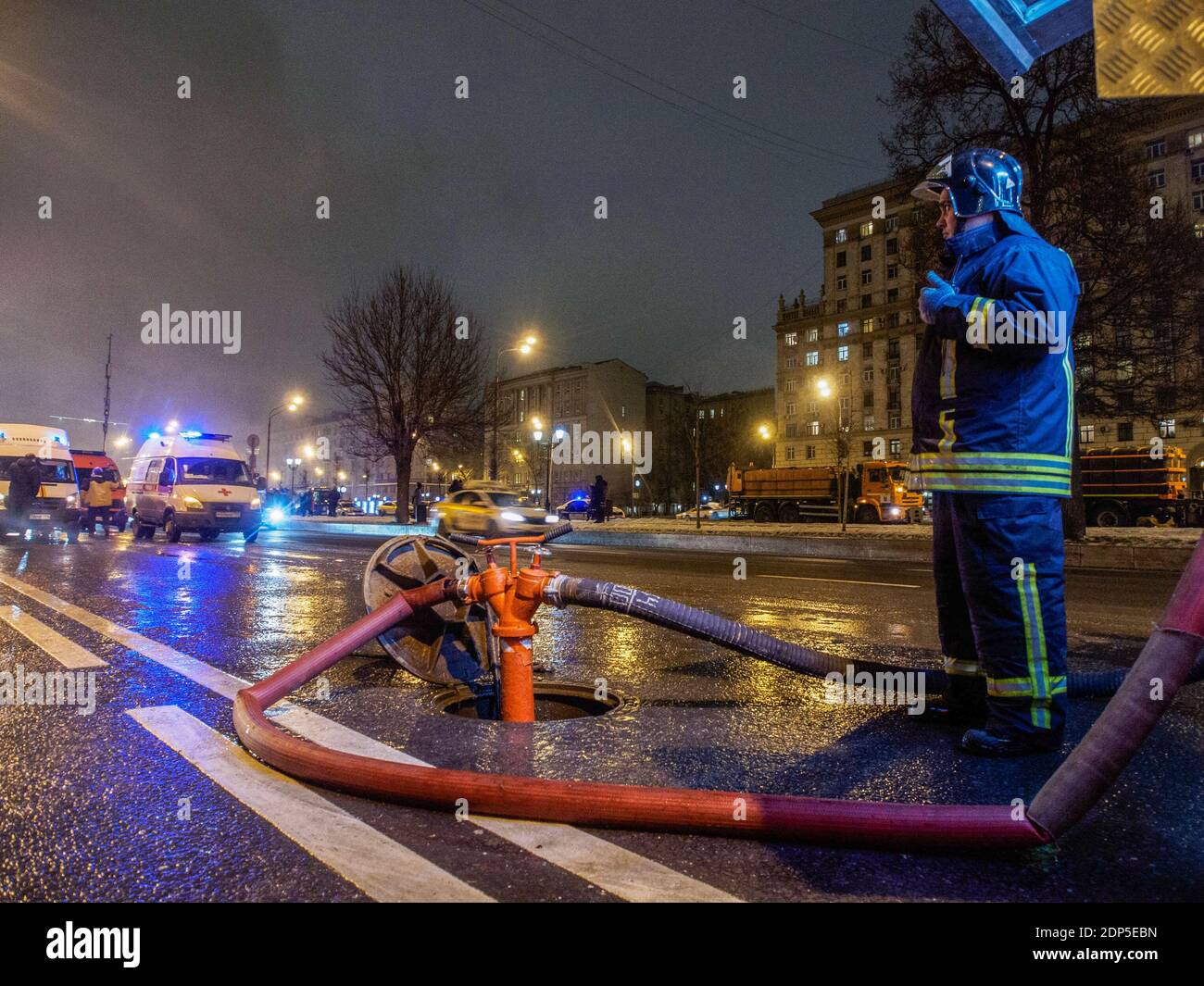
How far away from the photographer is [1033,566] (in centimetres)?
258

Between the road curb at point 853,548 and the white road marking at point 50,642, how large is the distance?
29.6ft

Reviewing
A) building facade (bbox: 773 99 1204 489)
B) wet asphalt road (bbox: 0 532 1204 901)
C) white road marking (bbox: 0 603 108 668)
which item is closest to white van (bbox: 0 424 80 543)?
white road marking (bbox: 0 603 108 668)

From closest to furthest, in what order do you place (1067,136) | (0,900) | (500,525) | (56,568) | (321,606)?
(0,900) < (321,606) < (56,568) < (1067,136) < (500,525)

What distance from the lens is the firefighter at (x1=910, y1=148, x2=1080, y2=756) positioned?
2584mm

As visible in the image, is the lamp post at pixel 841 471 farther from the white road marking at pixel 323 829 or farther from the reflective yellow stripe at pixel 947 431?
the white road marking at pixel 323 829

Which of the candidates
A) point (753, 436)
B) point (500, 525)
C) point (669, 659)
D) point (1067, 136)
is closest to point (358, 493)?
point (753, 436)

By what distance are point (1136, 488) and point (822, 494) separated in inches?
521

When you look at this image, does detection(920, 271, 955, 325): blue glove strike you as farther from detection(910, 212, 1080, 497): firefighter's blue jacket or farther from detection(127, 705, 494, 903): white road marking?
detection(127, 705, 494, 903): white road marking

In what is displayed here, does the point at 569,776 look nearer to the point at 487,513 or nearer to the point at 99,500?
the point at 487,513

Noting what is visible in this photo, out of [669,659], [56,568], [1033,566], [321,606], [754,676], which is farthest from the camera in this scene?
[56,568]

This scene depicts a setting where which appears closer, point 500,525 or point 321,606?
point 321,606

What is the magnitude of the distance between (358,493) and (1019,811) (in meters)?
125

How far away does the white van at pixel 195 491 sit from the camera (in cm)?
1730
